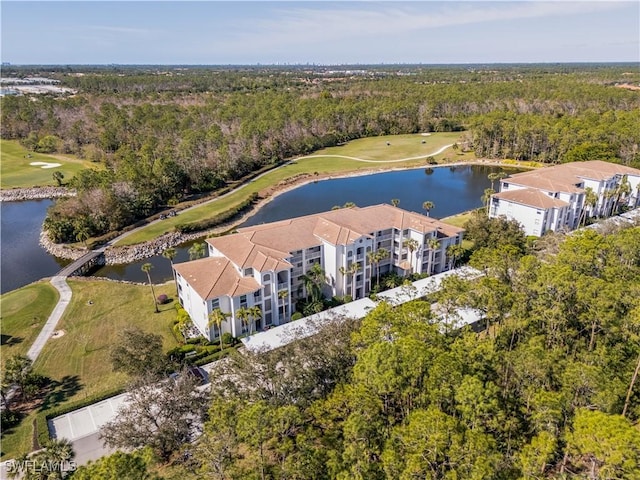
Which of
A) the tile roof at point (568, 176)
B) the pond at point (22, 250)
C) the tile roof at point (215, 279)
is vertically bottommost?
the pond at point (22, 250)

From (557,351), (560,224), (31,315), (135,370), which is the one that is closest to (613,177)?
(560,224)

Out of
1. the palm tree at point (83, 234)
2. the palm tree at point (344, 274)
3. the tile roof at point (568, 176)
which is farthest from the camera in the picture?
the tile roof at point (568, 176)

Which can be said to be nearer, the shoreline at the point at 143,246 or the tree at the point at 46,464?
the tree at the point at 46,464

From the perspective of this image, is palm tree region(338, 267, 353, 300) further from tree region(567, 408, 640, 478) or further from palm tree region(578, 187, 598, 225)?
palm tree region(578, 187, 598, 225)

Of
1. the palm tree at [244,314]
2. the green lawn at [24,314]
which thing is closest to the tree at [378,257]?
the palm tree at [244,314]

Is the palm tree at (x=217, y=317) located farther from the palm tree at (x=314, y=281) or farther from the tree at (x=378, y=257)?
the tree at (x=378, y=257)

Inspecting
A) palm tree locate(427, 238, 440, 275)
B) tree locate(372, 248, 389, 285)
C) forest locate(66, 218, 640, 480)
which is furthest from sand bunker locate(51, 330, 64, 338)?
palm tree locate(427, 238, 440, 275)
